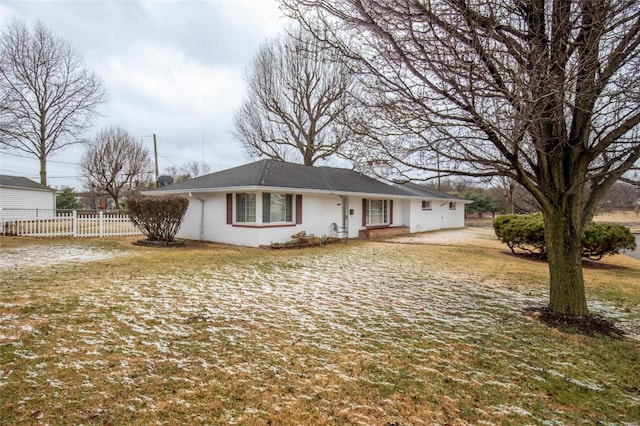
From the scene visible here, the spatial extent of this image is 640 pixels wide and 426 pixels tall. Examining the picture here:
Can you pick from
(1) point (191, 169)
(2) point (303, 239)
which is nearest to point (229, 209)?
(2) point (303, 239)

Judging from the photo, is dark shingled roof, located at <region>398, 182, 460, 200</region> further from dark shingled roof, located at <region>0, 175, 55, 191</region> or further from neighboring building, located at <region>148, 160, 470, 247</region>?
dark shingled roof, located at <region>0, 175, 55, 191</region>

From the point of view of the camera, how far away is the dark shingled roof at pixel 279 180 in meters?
12.9

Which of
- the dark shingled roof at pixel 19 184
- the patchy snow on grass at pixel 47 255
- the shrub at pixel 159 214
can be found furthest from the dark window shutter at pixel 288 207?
the dark shingled roof at pixel 19 184

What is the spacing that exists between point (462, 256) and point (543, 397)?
29.4 ft

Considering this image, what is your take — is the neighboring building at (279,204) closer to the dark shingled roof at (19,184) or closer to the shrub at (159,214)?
the shrub at (159,214)

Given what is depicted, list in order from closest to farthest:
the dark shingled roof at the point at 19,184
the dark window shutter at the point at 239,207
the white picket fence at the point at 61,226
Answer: the dark window shutter at the point at 239,207 < the white picket fence at the point at 61,226 < the dark shingled roof at the point at 19,184

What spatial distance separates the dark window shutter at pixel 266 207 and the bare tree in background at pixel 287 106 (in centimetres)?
847

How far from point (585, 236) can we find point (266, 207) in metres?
10.7

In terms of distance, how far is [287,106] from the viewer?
22375 mm

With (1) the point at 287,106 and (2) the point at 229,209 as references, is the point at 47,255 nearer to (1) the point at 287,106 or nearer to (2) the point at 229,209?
(2) the point at 229,209

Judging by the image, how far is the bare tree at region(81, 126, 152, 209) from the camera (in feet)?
87.9

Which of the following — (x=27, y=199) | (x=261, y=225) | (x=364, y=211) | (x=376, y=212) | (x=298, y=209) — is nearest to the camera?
(x=261, y=225)

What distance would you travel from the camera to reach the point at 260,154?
80.5ft

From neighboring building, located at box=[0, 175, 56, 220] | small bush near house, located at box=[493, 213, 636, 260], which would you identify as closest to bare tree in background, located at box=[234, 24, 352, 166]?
small bush near house, located at box=[493, 213, 636, 260]
